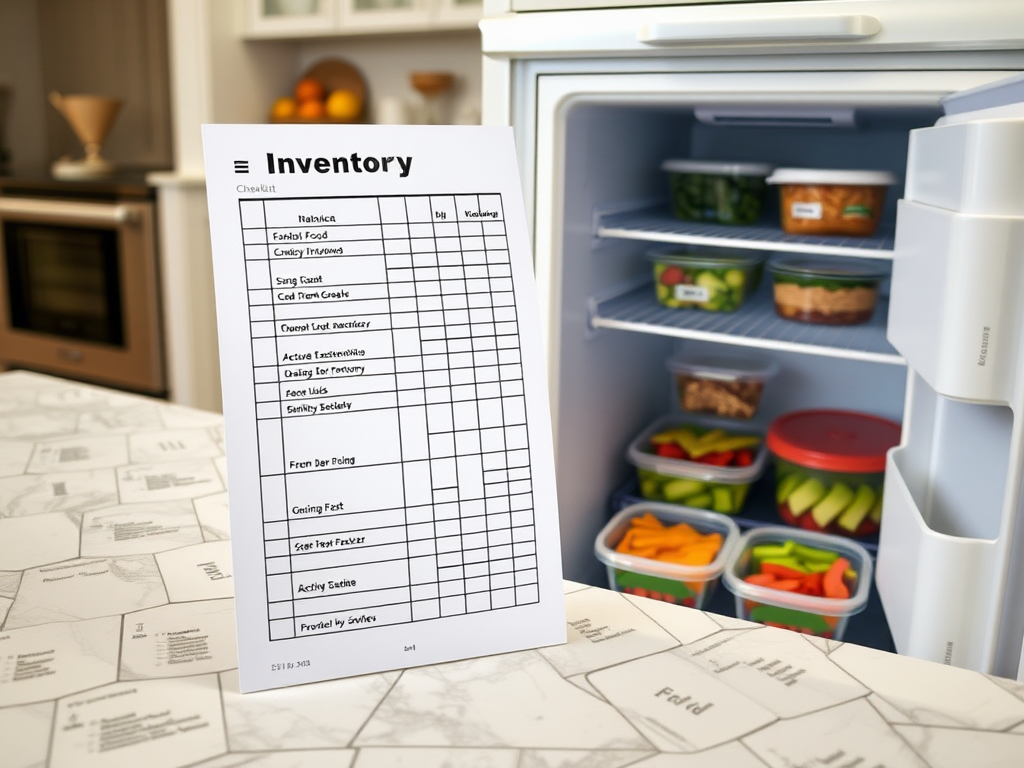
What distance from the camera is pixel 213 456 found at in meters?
1.00

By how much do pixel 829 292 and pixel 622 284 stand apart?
35 cm

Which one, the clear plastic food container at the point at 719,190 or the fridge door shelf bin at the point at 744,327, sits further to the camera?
the clear plastic food container at the point at 719,190

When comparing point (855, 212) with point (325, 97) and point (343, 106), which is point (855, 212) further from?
point (325, 97)

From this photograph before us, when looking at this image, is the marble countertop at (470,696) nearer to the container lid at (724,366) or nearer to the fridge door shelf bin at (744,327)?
the fridge door shelf bin at (744,327)

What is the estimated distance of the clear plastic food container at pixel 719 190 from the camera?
1.57 m

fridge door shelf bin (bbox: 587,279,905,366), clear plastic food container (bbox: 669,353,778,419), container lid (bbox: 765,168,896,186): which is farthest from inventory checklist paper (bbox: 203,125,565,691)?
clear plastic food container (bbox: 669,353,778,419)

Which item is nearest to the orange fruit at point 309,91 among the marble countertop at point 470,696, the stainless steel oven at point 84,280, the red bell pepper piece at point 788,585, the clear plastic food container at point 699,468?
the stainless steel oven at point 84,280

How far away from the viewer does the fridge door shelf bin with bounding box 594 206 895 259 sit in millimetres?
1313

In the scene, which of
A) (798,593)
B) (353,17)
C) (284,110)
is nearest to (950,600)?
(798,593)

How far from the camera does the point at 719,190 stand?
5.23 feet

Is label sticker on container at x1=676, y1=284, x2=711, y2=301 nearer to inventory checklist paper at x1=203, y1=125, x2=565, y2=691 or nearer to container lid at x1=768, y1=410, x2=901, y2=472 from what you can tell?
container lid at x1=768, y1=410, x2=901, y2=472

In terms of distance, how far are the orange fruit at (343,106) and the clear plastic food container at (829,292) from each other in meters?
1.87

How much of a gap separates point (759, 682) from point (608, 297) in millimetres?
1004

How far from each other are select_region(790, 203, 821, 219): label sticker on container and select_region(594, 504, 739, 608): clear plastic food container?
19.8 inches
